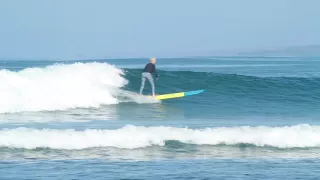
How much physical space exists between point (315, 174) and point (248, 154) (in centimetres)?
243

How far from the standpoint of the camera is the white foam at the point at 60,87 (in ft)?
80.6

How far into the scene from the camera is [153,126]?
18.9 m

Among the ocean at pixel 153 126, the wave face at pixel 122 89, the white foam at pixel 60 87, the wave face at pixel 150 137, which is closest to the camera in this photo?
the ocean at pixel 153 126

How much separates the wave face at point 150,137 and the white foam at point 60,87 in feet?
26.5

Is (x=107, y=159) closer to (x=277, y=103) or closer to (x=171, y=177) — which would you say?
(x=171, y=177)

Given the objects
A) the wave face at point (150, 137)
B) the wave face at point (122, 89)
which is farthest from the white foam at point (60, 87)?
the wave face at point (150, 137)

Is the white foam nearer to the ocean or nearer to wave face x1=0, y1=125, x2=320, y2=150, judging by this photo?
the ocean

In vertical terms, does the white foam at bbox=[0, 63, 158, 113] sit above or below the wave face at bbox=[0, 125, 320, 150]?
above

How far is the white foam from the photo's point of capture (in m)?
24.6

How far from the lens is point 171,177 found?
40.8 feet

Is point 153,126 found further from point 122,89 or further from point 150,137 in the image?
point 122,89

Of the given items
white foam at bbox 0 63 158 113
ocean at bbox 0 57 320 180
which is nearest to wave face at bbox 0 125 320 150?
ocean at bbox 0 57 320 180

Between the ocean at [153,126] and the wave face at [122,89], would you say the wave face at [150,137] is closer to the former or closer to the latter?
the ocean at [153,126]

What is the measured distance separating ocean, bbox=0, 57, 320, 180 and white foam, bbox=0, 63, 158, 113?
37mm
